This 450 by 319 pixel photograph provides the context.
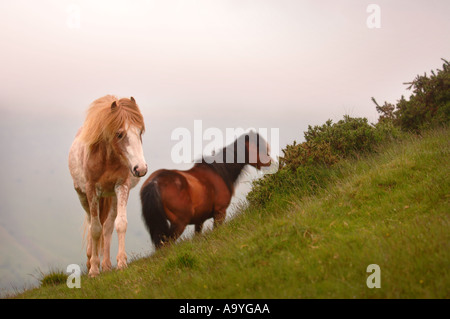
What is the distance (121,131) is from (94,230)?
2.45 metres

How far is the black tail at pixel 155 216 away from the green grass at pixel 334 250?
1032 mm

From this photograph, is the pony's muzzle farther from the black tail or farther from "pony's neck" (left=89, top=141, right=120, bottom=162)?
the black tail

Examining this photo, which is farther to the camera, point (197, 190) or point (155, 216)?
point (197, 190)

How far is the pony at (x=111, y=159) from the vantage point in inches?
309

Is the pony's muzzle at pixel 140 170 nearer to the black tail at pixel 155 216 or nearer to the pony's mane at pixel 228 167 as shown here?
the black tail at pixel 155 216

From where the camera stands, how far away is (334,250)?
Result: 538 centimetres

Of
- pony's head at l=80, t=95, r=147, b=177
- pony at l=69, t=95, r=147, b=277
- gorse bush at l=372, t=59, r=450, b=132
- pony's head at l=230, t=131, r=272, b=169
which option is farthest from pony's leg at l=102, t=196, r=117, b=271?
gorse bush at l=372, t=59, r=450, b=132

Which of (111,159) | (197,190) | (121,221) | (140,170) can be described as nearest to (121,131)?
(111,159)

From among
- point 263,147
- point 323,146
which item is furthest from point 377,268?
point 263,147

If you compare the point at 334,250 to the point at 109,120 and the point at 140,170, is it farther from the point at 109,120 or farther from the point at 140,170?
the point at 109,120

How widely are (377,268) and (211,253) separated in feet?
8.60

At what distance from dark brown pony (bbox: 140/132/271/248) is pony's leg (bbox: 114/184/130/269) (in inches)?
37.3

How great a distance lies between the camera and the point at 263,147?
12.2 m
